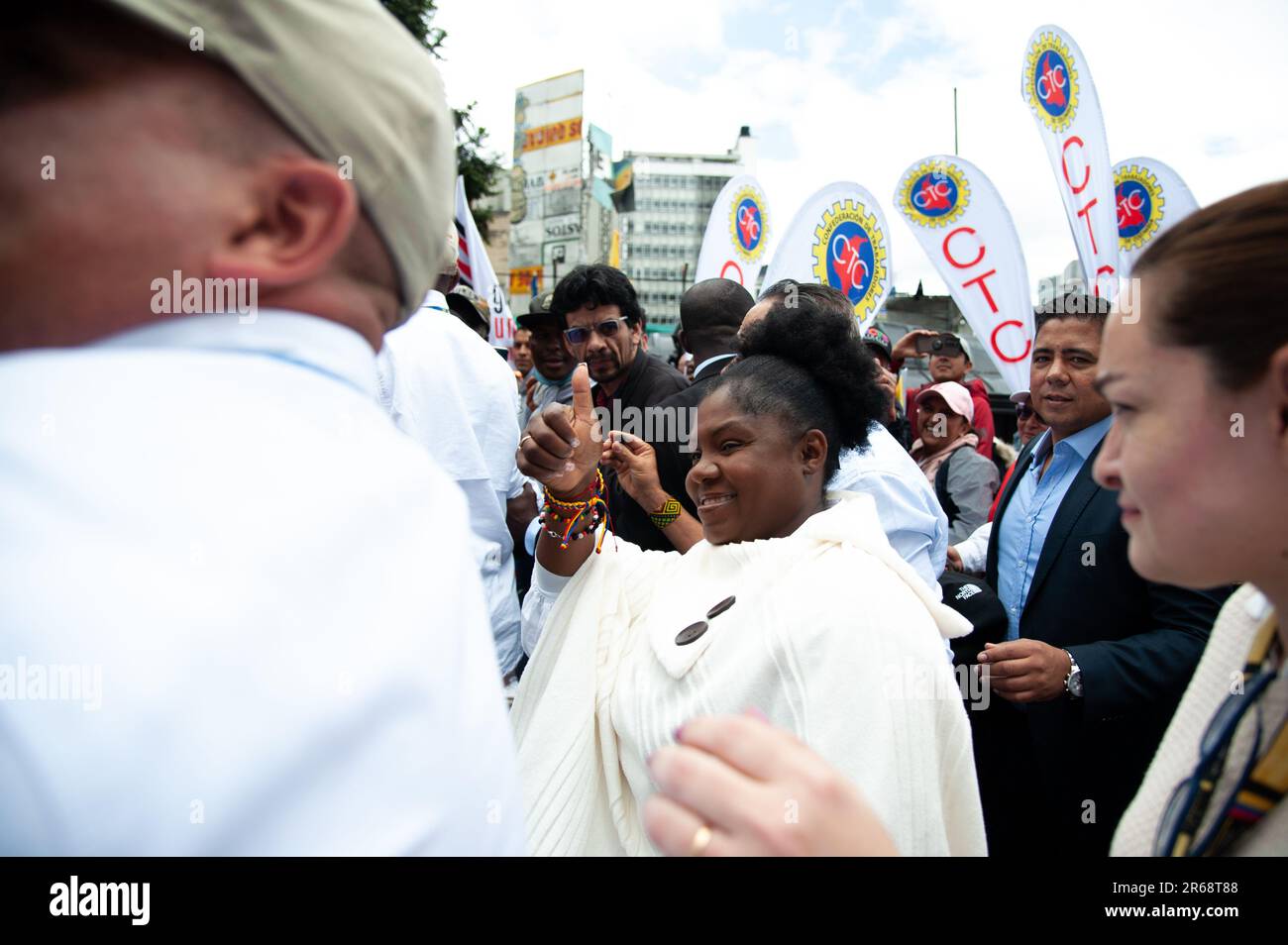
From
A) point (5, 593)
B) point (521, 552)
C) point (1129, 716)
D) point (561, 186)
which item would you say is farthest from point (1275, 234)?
point (561, 186)

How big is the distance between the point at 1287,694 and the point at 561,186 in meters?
38.5

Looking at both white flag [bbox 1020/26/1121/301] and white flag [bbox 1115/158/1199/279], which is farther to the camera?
white flag [bbox 1115/158/1199/279]

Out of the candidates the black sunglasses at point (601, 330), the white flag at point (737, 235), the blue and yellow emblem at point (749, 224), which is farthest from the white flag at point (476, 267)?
the blue and yellow emblem at point (749, 224)

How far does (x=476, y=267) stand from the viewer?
6941 mm

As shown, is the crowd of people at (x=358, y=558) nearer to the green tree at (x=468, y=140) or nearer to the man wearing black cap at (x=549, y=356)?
the man wearing black cap at (x=549, y=356)

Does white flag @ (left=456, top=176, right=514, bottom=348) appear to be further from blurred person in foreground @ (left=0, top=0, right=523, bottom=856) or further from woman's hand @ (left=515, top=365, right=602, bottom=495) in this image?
blurred person in foreground @ (left=0, top=0, right=523, bottom=856)

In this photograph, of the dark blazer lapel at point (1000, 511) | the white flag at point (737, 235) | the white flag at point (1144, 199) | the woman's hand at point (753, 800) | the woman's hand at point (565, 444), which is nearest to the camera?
the woman's hand at point (753, 800)

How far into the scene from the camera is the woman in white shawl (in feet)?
6.52

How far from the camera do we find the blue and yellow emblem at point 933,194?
7105mm

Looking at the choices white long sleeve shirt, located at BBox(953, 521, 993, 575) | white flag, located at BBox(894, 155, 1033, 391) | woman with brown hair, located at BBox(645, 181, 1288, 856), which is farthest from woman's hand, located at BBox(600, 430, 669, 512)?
white flag, located at BBox(894, 155, 1033, 391)

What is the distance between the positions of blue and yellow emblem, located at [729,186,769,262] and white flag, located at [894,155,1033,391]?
150 centimetres

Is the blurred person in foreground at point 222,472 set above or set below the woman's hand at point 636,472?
above

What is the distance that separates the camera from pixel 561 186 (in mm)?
37469

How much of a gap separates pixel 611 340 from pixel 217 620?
14.0 ft
